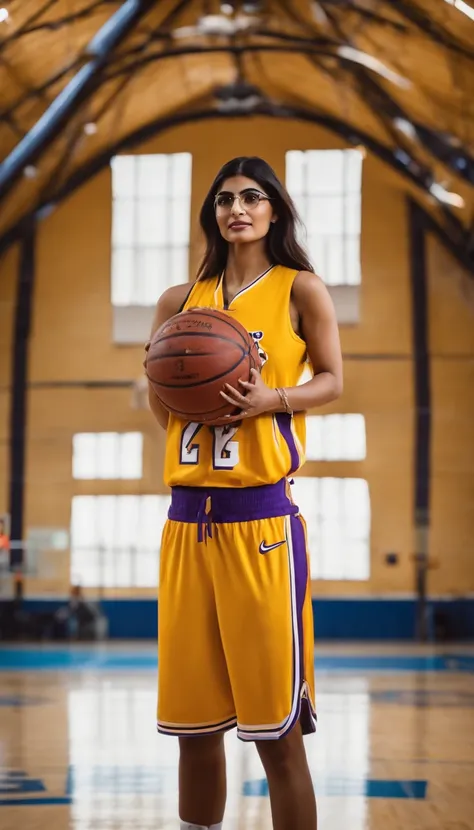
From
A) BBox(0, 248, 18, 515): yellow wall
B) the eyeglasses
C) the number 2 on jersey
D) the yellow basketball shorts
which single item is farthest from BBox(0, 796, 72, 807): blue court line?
BBox(0, 248, 18, 515): yellow wall

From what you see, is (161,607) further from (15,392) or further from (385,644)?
(15,392)

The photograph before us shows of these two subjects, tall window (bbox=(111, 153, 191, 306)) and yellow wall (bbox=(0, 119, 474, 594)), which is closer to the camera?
yellow wall (bbox=(0, 119, 474, 594))

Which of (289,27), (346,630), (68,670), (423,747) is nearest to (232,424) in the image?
(423,747)

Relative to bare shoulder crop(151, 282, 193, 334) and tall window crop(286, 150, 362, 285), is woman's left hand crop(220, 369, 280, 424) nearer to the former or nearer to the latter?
A: bare shoulder crop(151, 282, 193, 334)

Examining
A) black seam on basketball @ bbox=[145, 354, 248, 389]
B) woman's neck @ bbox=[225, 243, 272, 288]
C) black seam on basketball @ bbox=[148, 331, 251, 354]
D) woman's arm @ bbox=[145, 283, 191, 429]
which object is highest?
woman's neck @ bbox=[225, 243, 272, 288]

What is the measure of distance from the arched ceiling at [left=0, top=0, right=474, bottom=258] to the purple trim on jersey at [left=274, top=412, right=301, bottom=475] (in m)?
8.11

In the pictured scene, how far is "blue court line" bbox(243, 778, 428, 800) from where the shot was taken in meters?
3.91

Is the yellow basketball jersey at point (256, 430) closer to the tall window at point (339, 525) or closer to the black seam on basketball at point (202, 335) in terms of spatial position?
the black seam on basketball at point (202, 335)

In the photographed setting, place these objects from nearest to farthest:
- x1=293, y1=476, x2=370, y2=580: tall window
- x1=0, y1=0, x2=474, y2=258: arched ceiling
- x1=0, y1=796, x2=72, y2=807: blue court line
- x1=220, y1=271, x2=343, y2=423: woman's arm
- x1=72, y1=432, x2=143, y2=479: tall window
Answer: x1=220, y1=271, x2=343, y2=423: woman's arm, x1=0, y1=796, x2=72, y2=807: blue court line, x1=0, y1=0, x2=474, y2=258: arched ceiling, x1=293, y1=476, x2=370, y2=580: tall window, x1=72, y1=432, x2=143, y2=479: tall window

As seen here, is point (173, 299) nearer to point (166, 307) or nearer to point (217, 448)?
point (166, 307)

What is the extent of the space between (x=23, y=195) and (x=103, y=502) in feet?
13.4

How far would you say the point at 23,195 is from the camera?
14812 mm

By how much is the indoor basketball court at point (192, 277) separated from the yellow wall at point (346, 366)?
0.09 feet

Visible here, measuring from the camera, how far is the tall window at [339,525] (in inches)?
576
